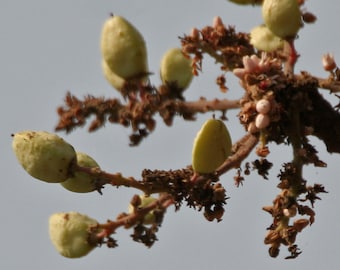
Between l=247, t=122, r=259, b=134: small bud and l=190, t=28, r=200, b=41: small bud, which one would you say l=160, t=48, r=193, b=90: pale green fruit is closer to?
l=190, t=28, r=200, b=41: small bud

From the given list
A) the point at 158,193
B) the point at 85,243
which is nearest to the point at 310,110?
the point at 158,193

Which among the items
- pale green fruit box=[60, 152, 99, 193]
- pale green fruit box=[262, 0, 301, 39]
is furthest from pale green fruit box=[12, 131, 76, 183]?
pale green fruit box=[262, 0, 301, 39]

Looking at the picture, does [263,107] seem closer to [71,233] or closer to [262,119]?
[262,119]

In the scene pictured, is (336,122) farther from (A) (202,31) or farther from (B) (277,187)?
(A) (202,31)

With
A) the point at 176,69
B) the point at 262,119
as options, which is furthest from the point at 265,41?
the point at 262,119

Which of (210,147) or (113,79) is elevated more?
(113,79)

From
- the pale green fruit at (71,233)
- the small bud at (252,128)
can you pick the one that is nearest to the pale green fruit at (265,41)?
the small bud at (252,128)
